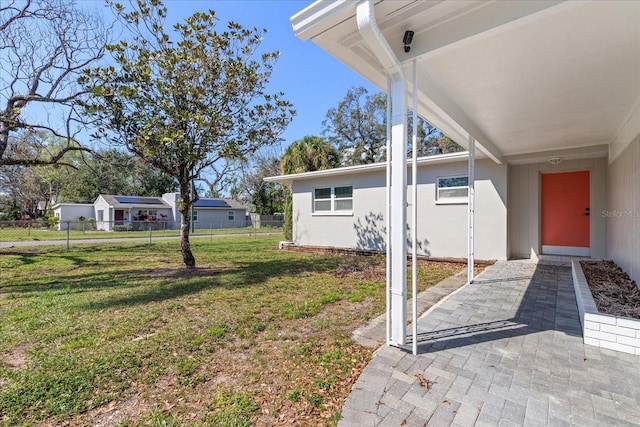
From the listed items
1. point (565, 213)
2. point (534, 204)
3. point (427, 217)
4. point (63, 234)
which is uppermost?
point (534, 204)

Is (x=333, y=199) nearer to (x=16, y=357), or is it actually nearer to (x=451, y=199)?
(x=451, y=199)

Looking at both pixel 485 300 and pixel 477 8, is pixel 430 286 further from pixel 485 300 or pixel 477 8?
pixel 477 8

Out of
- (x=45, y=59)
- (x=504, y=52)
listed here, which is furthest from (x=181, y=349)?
(x=45, y=59)

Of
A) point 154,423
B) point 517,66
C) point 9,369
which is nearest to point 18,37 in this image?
point 9,369

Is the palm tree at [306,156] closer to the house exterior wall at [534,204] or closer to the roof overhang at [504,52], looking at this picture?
the house exterior wall at [534,204]

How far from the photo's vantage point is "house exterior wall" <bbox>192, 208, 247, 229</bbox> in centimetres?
2970

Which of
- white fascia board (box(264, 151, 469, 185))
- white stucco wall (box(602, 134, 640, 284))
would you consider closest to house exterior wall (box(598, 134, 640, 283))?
white stucco wall (box(602, 134, 640, 284))

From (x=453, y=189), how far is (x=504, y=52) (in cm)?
569

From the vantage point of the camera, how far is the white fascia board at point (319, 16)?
7.50 feet

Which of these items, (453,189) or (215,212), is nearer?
(453,189)

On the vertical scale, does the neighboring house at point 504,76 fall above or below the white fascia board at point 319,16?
below

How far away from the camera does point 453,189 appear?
8.08 m

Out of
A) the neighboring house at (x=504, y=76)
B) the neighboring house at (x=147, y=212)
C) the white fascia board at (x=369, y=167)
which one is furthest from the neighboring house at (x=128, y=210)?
the neighboring house at (x=504, y=76)

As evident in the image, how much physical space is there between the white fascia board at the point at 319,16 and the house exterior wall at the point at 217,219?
28.9m
